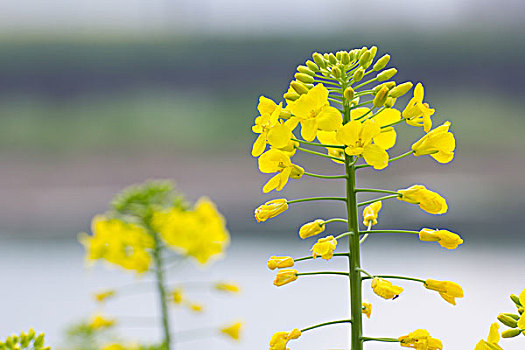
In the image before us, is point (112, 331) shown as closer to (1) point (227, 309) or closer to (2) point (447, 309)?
(2) point (447, 309)

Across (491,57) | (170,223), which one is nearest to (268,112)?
(170,223)

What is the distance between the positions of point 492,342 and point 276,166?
152mm

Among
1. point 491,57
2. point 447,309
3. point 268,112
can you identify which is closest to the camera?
point 268,112

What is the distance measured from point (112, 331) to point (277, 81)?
1872mm

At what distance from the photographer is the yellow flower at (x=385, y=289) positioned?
322mm

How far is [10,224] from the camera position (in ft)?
9.13

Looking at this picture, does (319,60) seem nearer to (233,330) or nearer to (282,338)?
(282,338)

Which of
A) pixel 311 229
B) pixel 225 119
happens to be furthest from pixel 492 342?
pixel 225 119

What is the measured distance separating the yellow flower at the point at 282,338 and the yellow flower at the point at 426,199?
10 centimetres

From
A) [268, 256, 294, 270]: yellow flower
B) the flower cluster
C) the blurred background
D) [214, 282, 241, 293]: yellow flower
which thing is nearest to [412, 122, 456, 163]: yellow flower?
the flower cluster

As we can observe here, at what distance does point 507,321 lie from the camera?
0.32 m

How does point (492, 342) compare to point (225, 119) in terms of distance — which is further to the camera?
point (225, 119)

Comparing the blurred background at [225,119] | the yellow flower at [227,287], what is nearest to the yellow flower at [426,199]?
the yellow flower at [227,287]

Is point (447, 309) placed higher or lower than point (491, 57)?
lower
